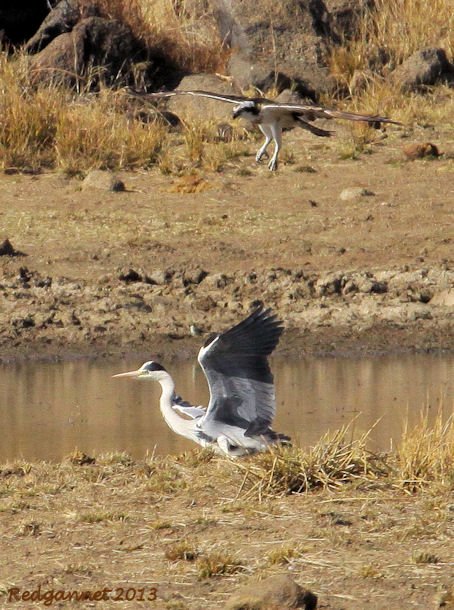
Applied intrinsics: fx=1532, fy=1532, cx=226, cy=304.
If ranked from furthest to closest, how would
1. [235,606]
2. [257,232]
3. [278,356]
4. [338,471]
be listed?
[257,232] → [278,356] → [338,471] → [235,606]

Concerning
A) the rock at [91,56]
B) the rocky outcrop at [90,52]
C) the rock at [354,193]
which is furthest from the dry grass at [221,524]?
the rocky outcrop at [90,52]

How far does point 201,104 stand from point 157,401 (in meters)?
5.48

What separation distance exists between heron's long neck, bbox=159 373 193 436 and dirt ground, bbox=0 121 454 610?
10.7 inches

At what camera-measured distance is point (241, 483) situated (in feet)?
20.3

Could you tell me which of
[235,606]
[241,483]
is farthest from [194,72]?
[235,606]

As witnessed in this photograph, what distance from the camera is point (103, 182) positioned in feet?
40.8

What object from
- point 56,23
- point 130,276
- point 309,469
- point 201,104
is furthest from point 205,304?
point 56,23

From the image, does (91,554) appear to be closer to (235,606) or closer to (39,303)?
(235,606)

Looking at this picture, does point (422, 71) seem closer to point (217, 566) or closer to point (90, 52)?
point (90, 52)

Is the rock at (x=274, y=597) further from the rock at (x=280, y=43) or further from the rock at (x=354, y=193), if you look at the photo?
the rock at (x=280, y=43)

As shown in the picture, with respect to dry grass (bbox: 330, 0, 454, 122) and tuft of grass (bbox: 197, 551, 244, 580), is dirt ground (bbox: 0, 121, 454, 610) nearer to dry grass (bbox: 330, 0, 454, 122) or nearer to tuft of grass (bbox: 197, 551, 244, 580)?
tuft of grass (bbox: 197, 551, 244, 580)

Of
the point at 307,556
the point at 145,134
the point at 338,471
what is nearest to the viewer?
the point at 307,556

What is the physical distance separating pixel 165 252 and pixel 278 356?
4.98ft

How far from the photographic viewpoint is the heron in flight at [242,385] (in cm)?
661
